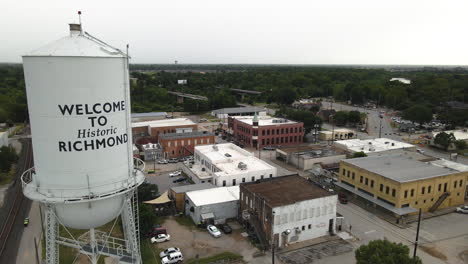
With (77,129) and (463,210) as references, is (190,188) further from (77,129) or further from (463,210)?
(463,210)

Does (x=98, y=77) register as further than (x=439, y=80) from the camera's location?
No

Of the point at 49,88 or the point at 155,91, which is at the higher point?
the point at 49,88

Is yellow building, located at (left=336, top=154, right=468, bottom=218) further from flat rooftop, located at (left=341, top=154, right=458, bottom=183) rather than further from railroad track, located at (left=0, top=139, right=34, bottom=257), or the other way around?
railroad track, located at (left=0, top=139, right=34, bottom=257)

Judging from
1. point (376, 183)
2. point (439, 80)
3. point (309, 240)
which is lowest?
point (309, 240)

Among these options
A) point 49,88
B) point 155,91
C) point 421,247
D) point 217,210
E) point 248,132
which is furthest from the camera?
point 155,91

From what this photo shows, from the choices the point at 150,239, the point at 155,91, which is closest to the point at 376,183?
the point at 150,239

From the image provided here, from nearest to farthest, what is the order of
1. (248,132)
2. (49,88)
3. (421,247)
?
(49,88)
(421,247)
(248,132)

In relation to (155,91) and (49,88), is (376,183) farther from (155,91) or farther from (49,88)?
(155,91)

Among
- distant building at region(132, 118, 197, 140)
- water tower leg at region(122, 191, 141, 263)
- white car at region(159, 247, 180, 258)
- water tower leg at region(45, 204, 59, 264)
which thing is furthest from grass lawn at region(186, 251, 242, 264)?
distant building at region(132, 118, 197, 140)

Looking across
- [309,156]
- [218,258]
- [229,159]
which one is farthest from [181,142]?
[218,258]
